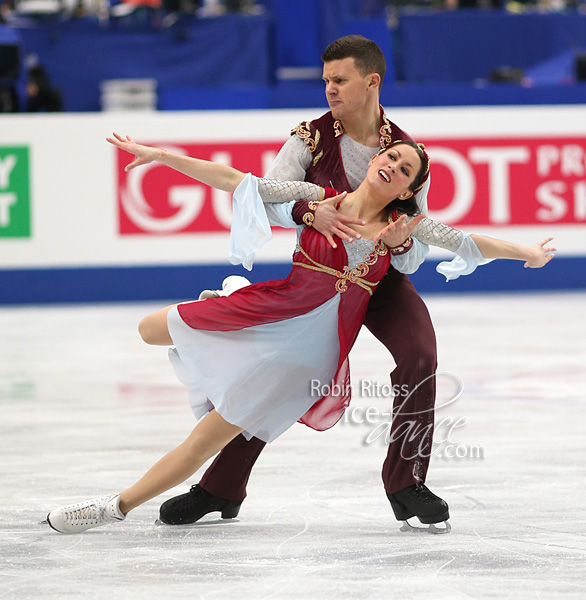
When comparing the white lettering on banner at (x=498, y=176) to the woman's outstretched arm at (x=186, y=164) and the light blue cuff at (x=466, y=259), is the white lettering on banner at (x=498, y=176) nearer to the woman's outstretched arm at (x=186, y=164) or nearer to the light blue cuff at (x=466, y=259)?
the light blue cuff at (x=466, y=259)

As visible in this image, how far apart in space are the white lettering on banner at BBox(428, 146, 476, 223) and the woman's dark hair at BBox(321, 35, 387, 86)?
5.82 metres

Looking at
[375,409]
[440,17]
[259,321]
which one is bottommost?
[375,409]

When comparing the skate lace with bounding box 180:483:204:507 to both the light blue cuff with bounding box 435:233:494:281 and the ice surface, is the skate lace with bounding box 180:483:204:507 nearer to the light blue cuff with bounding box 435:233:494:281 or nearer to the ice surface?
the ice surface

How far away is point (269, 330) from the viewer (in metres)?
3.01

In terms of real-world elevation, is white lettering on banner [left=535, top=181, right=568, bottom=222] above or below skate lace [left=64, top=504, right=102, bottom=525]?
above

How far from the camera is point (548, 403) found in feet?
15.9

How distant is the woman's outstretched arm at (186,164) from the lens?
2881 millimetres

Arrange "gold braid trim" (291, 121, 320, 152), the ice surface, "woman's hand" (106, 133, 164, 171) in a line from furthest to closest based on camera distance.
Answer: "gold braid trim" (291, 121, 320, 152) < "woman's hand" (106, 133, 164, 171) < the ice surface

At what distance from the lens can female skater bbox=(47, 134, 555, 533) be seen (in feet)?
9.79

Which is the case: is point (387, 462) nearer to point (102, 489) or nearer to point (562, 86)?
point (102, 489)

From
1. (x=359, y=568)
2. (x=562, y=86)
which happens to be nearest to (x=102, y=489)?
(x=359, y=568)

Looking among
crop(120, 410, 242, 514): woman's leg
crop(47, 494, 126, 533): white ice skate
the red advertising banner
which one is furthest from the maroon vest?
the red advertising banner

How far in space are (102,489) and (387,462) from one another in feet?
3.23

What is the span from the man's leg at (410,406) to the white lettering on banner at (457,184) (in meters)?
5.81
